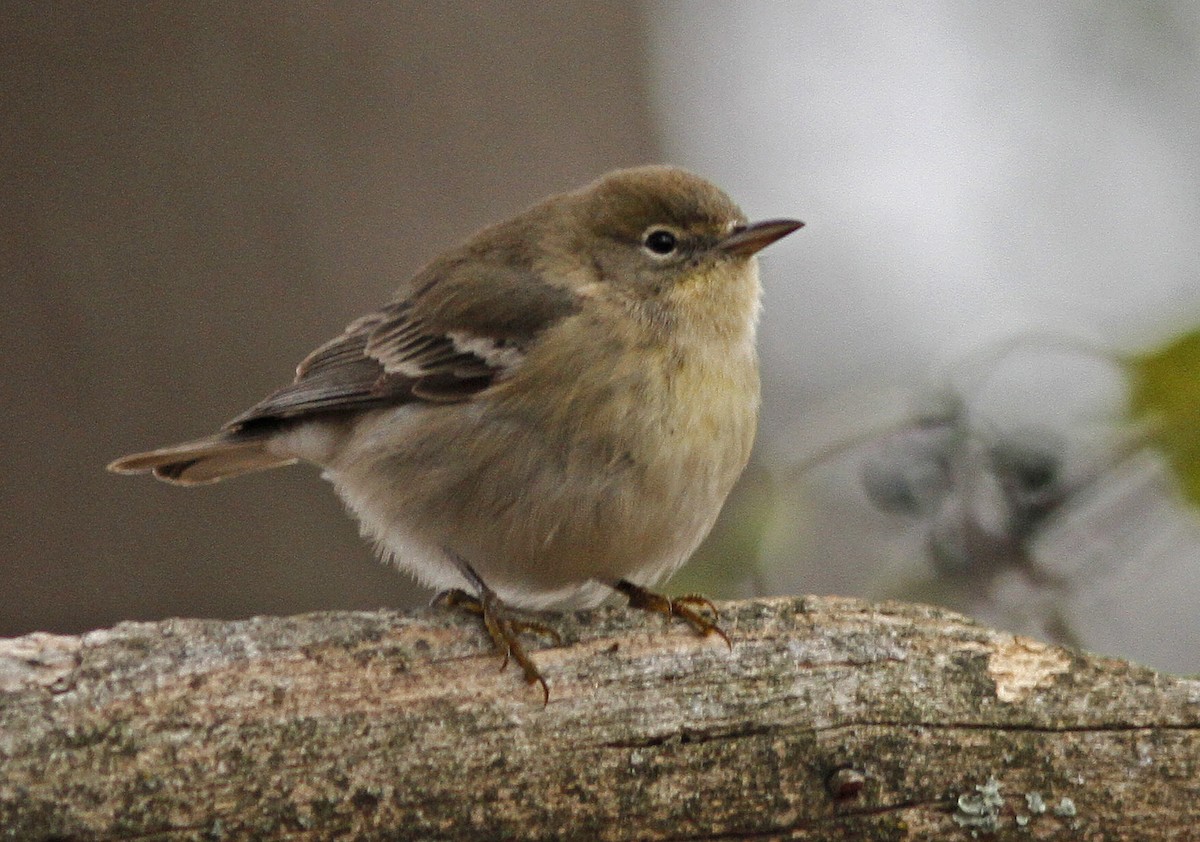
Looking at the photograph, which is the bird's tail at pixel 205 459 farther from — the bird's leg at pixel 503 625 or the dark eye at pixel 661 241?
the dark eye at pixel 661 241

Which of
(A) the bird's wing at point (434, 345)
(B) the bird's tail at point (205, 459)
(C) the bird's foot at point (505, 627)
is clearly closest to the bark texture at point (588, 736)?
(C) the bird's foot at point (505, 627)

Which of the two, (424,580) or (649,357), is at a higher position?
(649,357)

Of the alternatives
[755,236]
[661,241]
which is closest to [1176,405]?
[755,236]

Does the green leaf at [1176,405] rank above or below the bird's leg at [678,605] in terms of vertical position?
above

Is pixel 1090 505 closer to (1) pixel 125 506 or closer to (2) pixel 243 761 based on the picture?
(2) pixel 243 761

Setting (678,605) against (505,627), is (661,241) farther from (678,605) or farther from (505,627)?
(505,627)

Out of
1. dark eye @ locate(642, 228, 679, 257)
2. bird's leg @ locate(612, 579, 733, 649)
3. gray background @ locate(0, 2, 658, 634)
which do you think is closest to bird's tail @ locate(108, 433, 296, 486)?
gray background @ locate(0, 2, 658, 634)

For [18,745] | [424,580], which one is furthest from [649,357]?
[18,745]
